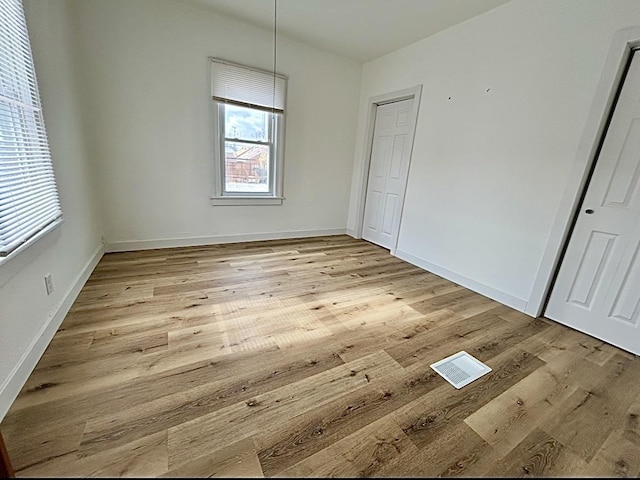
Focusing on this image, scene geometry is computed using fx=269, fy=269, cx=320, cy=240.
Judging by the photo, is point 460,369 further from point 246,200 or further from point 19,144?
point 246,200

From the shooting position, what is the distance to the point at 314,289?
257 cm

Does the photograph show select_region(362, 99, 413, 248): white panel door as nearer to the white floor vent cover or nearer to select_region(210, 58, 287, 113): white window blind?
select_region(210, 58, 287, 113): white window blind

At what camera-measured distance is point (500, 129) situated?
2.49m

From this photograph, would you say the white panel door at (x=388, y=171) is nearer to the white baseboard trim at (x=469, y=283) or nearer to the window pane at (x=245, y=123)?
the white baseboard trim at (x=469, y=283)

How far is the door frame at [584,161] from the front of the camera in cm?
184

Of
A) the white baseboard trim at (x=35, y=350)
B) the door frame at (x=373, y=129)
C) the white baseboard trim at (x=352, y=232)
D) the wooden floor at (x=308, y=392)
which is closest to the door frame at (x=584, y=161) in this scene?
the wooden floor at (x=308, y=392)

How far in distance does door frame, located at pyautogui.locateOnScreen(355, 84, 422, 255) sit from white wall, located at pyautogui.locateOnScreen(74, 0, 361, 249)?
426 mm

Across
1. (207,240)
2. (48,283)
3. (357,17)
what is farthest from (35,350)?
(357,17)

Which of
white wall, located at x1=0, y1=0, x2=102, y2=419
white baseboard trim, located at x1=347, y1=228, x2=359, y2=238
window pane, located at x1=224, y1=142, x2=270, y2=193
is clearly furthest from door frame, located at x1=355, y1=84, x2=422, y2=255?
white wall, located at x1=0, y1=0, x2=102, y2=419

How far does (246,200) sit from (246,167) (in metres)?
0.44

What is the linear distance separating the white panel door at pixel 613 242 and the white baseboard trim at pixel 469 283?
37 cm

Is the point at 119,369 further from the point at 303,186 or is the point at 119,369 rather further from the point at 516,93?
the point at 516,93

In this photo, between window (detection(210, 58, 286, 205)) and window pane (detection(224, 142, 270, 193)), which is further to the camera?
window pane (detection(224, 142, 270, 193))

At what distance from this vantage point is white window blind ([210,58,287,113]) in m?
3.12
